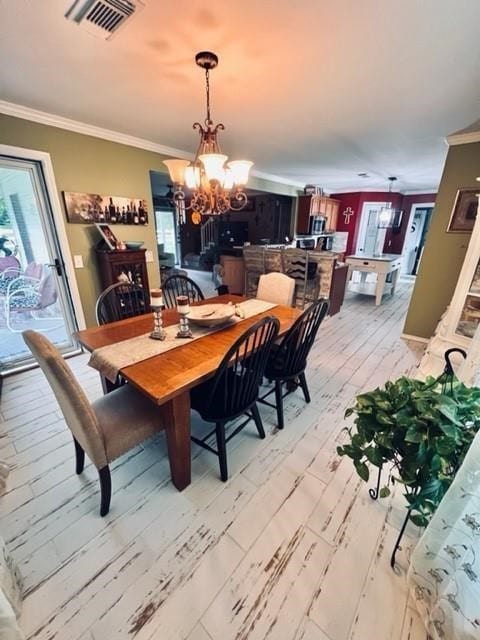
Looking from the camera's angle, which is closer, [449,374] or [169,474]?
[449,374]

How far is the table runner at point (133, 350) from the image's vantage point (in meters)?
1.48

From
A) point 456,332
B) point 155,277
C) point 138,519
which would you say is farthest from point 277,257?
point 138,519

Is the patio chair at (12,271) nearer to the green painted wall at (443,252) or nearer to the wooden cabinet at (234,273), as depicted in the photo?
the wooden cabinet at (234,273)

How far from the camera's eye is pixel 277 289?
2.79m

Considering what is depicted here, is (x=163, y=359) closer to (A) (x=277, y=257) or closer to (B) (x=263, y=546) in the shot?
(B) (x=263, y=546)

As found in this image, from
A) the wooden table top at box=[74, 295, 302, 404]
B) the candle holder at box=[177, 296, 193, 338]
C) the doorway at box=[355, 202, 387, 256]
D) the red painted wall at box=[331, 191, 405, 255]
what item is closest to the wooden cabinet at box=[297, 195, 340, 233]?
the red painted wall at box=[331, 191, 405, 255]

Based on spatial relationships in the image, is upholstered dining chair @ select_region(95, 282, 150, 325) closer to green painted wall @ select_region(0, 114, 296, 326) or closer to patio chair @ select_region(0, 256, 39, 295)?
green painted wall @ select_region(0, 114, 296, 326)

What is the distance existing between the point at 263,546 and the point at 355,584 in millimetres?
418

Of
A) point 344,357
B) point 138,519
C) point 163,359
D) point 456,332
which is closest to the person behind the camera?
point 138,519

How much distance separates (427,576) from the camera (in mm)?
1061

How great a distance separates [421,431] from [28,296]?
369cm

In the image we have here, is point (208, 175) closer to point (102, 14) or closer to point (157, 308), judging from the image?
point (102, 14)

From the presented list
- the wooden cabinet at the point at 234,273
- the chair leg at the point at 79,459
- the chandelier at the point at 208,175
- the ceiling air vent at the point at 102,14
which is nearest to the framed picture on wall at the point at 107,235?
the chandelier at the point at 208,175


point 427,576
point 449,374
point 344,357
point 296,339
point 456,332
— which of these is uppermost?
point 449,374
